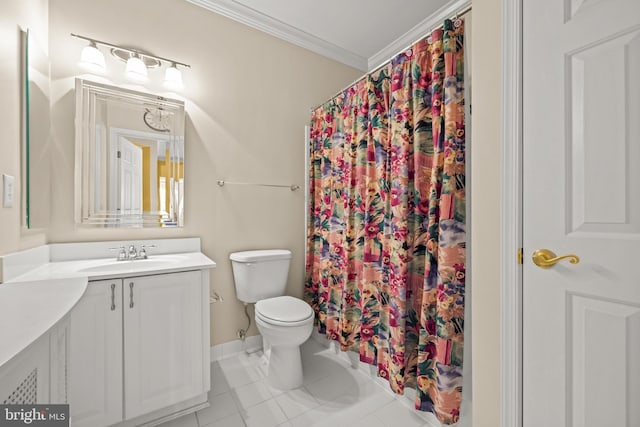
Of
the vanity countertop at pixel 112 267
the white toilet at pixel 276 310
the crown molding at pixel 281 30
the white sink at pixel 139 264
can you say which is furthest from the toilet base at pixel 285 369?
the crown molding at pixel 281 30

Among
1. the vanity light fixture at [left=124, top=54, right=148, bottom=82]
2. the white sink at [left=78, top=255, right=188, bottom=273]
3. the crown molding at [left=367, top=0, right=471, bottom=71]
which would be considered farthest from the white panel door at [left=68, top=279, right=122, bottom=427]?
the crown molding at [left=367, top=0, right=471, bottom=71]

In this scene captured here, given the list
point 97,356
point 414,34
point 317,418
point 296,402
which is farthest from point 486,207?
point 414,34

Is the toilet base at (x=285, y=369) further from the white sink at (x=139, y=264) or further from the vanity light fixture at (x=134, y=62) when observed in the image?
the vanity light fixture at (x=134, y=62)

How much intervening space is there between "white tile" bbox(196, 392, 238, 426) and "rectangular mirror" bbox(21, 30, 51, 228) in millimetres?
1311

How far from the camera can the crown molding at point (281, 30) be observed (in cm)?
203

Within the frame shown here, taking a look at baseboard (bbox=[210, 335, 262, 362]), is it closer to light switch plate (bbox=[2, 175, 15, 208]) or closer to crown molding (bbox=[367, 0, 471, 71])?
light switch plate (bbox=[2, 175, 15, 208])

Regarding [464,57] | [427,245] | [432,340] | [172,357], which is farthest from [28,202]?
[464,57]

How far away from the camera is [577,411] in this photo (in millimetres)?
838

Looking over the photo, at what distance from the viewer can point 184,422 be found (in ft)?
4.68

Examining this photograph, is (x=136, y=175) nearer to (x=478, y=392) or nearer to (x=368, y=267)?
(x=368, y=267)

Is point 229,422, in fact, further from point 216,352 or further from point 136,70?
point 136,70

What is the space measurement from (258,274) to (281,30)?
6.68ft

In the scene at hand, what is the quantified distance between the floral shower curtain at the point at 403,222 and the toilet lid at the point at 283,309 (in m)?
0.32

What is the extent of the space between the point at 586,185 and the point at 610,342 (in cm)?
46
